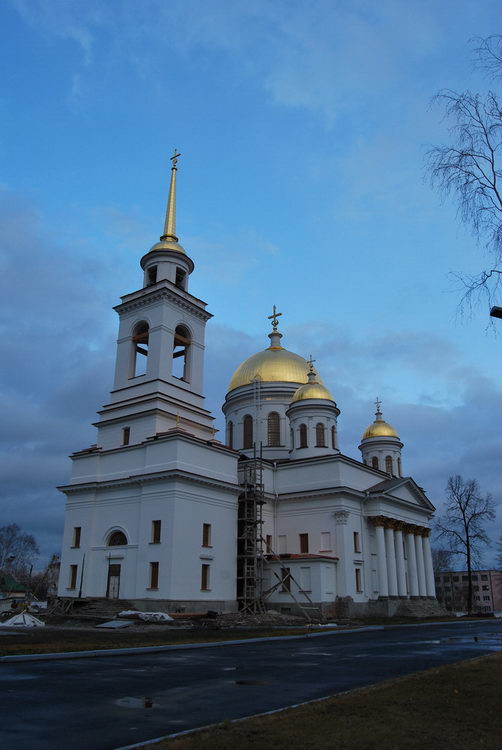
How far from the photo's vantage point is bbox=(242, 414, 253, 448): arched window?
167ft

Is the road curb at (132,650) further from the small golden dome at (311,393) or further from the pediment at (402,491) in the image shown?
the small golden dome at (311,393)

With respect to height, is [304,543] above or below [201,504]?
below

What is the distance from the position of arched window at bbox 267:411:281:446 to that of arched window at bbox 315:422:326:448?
5.21m

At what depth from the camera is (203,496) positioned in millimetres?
35500

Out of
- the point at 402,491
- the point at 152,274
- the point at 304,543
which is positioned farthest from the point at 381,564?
the point at 152,274

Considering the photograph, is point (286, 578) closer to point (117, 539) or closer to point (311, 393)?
point (117, 539)

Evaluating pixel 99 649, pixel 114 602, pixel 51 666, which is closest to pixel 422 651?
pixel 99 649

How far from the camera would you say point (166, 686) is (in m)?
10.5

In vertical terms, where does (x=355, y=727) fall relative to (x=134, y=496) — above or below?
below

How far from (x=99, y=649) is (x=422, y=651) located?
341 inches

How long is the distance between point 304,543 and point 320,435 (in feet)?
25.9

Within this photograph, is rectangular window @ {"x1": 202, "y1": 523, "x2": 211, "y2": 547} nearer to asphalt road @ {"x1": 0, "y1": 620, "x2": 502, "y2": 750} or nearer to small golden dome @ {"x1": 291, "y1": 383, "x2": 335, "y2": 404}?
small golden dome @ {"x1": 291, "y1": 383, "x2": 335, "y2": 404}

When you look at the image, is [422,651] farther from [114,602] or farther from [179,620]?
[114,602]

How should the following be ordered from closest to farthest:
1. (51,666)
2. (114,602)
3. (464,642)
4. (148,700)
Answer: (148,700), (51,666), (464,642), (114,602)
